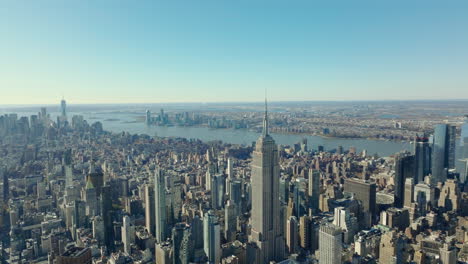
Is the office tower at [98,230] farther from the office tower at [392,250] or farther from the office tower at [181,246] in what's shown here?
the office tower at [392,250]

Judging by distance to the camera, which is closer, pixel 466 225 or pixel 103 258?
pixel 103 258

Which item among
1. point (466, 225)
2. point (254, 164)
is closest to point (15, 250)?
point (254, 164)

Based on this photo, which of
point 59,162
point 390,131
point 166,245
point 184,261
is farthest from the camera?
point 390,131

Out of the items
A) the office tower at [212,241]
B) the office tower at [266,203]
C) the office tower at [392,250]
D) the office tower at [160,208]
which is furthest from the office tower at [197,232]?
the office tower at [392,250]

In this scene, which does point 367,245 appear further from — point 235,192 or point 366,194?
point 235,192

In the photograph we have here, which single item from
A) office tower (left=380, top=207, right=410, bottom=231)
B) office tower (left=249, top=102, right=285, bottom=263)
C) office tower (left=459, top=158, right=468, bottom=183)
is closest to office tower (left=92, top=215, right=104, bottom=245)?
office tower (left=249, top=102, right=285, bottom=263)

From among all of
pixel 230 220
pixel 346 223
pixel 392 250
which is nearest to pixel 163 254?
pixel 230 220

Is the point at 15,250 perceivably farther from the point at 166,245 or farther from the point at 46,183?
the point at 46,183
